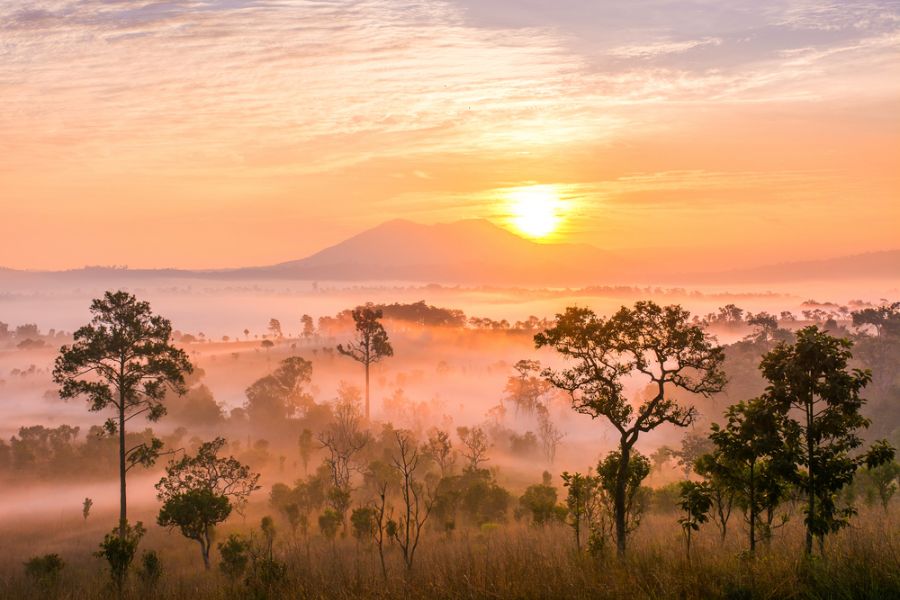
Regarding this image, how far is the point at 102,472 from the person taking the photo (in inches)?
3238

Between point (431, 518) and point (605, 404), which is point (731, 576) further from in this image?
point (431, 518)

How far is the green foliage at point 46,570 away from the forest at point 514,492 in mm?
164

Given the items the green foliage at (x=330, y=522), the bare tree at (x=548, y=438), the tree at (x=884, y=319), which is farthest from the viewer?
the bare tree at (x=548, y=438)

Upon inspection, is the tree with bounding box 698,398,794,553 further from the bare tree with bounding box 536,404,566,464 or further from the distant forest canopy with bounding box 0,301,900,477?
the bare tree with bounding box 536,404,566,464

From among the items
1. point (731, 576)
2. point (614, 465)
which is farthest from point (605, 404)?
point (731, 576)

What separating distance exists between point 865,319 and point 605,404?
94433 mm

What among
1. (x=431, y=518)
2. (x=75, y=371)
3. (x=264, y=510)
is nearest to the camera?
(x=75, y=371)

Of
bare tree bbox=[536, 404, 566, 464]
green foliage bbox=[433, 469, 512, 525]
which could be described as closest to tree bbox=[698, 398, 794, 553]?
green foliage bbox=[433, 469, 512, 525]

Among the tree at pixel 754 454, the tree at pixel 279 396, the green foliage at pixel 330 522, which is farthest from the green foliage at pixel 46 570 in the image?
the tree at pixel 279 396

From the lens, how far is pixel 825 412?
18.1 meters

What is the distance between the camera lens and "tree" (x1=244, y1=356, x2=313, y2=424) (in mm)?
103812

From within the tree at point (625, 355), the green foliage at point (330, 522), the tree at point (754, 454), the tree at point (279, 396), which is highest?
the tree at point (625, 355)

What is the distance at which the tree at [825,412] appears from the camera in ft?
56.4

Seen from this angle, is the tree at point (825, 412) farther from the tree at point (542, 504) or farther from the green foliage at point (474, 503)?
the green foliage at point (474, 503)
